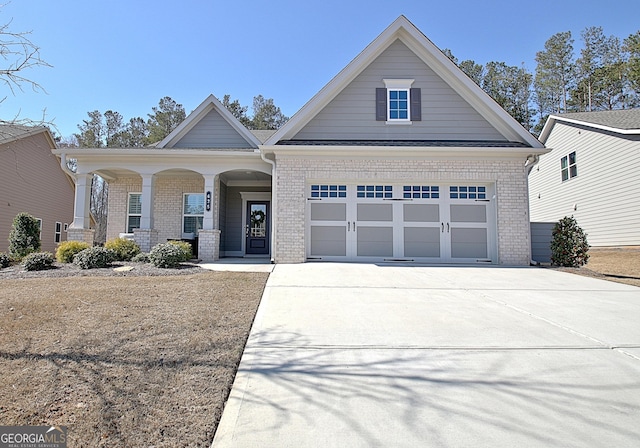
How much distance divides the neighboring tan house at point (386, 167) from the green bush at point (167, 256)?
207 centimetres

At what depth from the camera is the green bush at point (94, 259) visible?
8.98 metres

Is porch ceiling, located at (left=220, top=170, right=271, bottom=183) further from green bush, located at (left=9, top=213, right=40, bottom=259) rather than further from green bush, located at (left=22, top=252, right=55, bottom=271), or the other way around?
green bush, located at (left=9, top=213, right=40, bottom=259)

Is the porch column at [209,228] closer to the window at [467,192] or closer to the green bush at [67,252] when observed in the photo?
the green bush at [67,252]

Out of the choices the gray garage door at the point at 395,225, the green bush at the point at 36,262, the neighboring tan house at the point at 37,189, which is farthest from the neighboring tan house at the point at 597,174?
the neighboring tan house at the point at 37,189

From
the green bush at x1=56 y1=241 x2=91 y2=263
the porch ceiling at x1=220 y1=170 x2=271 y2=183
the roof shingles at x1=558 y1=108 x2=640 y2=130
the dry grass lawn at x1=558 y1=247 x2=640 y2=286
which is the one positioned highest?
the roof shingles at x1=558 y1=108 x2=640 y2=130

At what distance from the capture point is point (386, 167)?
10750 millimetres

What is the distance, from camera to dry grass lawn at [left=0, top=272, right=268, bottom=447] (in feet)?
7.85

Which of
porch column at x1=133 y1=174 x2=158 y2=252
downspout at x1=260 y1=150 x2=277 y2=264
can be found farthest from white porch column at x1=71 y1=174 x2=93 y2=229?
downspout at x1=260 y1=150 x2=277 y2=264

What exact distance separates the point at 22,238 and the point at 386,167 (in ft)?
42.0

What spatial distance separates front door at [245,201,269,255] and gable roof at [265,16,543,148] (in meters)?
4.23

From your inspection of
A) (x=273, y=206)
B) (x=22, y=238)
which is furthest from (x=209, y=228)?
(x=22, y=238)

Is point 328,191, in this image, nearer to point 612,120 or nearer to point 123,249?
point 123,249

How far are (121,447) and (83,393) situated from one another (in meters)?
0.82

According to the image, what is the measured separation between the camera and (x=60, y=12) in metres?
5.65
